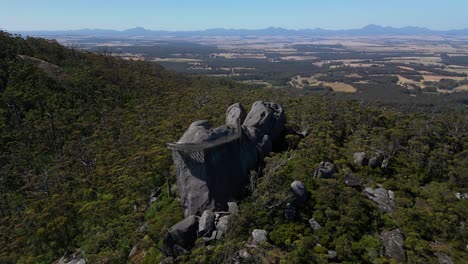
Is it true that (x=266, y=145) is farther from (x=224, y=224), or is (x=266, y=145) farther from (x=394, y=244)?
(x=394, y=244)

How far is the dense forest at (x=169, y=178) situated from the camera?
24828 millimetres

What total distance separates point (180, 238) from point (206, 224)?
1922 mm

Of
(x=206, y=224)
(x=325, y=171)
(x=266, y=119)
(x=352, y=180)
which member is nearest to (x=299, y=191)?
(x=325, y=171)

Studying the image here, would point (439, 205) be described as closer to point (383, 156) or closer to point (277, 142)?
point (383, 156)

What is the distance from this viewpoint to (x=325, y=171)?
1235 inches

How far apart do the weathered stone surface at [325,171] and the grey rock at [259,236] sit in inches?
363

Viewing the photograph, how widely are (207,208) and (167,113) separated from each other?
29925mm

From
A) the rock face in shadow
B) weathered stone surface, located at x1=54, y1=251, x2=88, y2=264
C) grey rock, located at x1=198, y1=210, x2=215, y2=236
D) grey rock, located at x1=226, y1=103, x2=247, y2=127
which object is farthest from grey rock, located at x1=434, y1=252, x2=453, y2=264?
weathered stone surface, located at x1=54, y1=251, x2=88, y2=264

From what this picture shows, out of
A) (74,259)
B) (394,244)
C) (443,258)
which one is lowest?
(74,259)

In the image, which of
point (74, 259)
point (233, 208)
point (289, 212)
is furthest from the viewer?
point (74, 259)

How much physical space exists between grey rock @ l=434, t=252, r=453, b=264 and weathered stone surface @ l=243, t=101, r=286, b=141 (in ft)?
54.9

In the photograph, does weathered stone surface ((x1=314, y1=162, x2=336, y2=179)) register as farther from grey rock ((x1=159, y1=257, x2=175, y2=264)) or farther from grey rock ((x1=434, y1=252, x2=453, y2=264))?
grey rock ((x1=159, y1=257, x2=175, y2=264))

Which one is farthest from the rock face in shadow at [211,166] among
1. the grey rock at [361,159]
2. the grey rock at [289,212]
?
the grey rock at [361,159]

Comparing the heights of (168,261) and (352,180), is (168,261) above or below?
below
